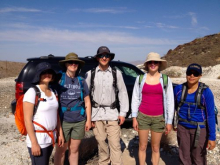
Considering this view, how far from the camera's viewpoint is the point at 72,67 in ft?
8.46

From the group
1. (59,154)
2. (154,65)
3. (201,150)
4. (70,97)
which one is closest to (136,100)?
(154,65)

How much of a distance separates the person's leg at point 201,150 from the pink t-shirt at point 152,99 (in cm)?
55

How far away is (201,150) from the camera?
2.63m

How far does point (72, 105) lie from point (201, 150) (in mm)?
1844

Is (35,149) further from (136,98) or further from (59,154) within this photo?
(136,98)

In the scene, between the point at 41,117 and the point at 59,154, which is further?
the point at 59,154

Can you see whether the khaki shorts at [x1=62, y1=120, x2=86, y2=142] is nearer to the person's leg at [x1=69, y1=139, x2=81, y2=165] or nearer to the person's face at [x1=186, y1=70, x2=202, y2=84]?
the person's leg at [x1=69, y1=139, x2=81, y2=165]

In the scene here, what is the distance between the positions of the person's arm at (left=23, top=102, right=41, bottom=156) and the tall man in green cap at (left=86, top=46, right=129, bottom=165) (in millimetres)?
1007

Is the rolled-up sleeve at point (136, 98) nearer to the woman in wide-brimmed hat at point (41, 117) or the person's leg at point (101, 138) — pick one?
the person's leg at point (101, 138)

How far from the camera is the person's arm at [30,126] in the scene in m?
1.98

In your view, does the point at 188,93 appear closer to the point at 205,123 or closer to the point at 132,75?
the point at 205,123

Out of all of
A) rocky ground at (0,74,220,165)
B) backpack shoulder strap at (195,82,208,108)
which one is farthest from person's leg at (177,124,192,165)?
rocky ground at (0,74,220,165)

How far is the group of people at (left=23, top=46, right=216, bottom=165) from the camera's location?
2516mm

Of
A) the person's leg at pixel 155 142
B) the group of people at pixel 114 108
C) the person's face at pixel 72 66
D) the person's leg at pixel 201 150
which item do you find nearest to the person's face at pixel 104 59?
the group of people at pixel 114 108
